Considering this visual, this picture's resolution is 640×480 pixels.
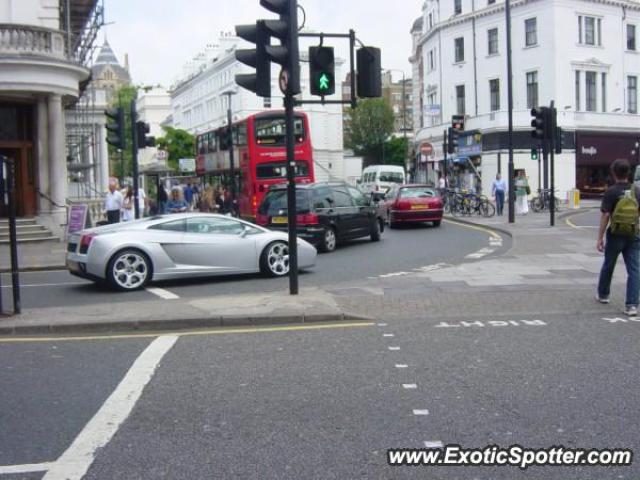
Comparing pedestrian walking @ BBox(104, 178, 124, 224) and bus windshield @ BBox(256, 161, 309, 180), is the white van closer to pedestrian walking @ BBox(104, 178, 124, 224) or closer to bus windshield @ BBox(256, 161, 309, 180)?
bus windshield @ BBox(256, 161, 309, 180)

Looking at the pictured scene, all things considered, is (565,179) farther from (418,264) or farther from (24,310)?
(24,310)

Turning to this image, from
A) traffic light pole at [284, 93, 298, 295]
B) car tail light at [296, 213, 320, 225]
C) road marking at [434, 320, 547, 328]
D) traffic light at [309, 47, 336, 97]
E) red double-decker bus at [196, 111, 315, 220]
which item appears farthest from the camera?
red double-decker bus at [196, 111, 315, 220]

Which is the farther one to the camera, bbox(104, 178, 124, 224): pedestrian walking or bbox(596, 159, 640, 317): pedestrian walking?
bbox(104, 178, 124, 224): pedestrian walking

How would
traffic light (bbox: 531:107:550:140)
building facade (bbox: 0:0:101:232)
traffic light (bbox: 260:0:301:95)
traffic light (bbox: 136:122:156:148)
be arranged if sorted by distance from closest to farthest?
traffic light (bbox: 260:0:301:95), traffic light (bbox: 136:122:156:148), building facade (bbox: 0:0:101:232), traffic light (bbox: 531:107:550:140)

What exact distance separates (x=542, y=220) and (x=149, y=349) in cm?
2210

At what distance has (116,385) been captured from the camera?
685cm

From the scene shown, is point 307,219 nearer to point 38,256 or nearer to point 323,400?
point 38,256

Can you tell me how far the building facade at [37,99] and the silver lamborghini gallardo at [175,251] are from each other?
11.2m

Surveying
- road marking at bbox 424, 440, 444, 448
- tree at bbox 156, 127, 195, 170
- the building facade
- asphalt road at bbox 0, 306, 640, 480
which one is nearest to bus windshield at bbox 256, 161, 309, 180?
the building facade

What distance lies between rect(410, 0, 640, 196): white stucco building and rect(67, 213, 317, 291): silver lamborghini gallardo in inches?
1397

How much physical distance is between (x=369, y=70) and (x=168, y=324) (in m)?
4.79

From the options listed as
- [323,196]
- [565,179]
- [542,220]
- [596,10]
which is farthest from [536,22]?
[323,196]

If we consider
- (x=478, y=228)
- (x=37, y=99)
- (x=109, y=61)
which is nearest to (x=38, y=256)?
(x=37, y=99)

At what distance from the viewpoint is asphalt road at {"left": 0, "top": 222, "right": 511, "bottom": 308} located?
1308cm
